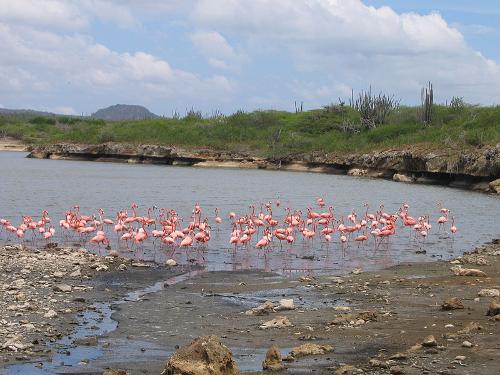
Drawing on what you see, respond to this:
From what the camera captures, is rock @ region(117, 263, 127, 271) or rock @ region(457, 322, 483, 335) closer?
rock @ region(457, 322, 483, 335)

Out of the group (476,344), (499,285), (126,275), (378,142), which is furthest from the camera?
(378,142)

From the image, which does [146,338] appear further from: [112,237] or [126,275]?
[112,237]

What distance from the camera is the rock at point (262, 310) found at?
11974 millimetres

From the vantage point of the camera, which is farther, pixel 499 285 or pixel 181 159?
pixel 181 159

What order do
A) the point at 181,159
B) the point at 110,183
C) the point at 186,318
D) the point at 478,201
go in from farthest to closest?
the point at 181,159, the point at 110,183, the point at 478,201, the point at 186,318

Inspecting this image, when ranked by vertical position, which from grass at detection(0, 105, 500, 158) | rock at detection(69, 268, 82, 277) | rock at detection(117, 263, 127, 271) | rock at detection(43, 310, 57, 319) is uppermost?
grass at detection(0, 105, 500, 158)

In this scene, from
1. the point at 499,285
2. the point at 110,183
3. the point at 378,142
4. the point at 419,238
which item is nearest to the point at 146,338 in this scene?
the point at 499,285

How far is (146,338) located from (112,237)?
37.5 ft

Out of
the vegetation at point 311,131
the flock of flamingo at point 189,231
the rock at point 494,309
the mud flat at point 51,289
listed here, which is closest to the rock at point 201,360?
the mud flat at point 51,289

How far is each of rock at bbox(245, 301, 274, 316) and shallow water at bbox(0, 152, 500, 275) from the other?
432 centimetres

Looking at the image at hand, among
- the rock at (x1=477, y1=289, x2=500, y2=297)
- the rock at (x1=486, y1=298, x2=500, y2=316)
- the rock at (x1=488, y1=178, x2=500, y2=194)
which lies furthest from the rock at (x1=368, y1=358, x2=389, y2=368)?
the rock at (x1=488, y1=178, x2=500, y2=194)

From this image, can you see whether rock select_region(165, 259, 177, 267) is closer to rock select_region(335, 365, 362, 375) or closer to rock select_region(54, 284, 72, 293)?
rock select_region(54, 284, 72, 293)

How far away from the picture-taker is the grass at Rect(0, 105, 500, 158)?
55.1 metres

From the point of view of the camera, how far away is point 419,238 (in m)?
23.2
